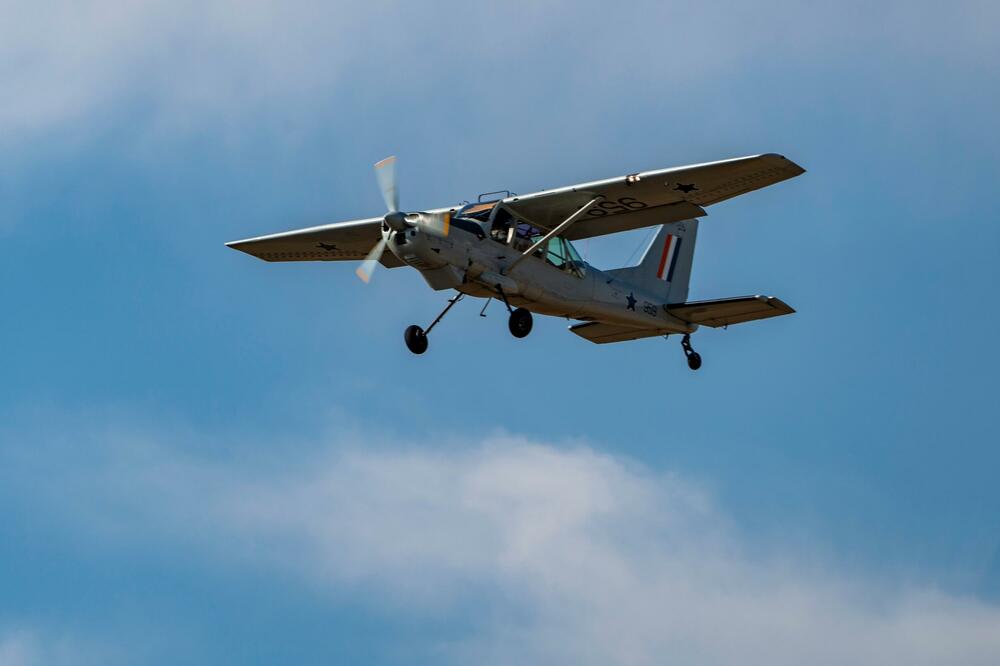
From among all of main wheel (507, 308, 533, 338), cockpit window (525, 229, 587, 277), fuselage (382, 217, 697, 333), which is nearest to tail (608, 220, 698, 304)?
fuselage (382, 217, 697, 333)

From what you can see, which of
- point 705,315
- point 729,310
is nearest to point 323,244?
point 705,315

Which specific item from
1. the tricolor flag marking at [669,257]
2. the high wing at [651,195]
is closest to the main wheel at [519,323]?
the high wing at [651,195]

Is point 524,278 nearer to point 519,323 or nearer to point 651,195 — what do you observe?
point 519,323

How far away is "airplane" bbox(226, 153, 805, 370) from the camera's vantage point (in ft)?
75.2

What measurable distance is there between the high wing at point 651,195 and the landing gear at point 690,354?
281 cm

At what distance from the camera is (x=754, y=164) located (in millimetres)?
22328

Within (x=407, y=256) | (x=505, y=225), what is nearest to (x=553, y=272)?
(x=505, y=225)

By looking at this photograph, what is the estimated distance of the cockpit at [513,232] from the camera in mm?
23781

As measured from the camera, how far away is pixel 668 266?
92.8 feet

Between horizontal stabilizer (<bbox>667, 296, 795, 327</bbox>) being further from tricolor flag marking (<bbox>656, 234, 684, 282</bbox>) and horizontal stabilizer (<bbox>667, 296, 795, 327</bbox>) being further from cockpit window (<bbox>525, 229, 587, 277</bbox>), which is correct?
cockpit window (<bbox>525, 229, 587, 277</bbox>)

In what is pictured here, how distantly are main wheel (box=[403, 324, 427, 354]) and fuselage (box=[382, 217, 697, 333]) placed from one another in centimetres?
107

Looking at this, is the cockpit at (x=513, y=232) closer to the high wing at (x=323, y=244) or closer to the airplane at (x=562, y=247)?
the airplane at (x=562, y=247)

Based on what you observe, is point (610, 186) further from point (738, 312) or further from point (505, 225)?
point (738, 312)

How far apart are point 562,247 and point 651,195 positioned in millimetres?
1859
